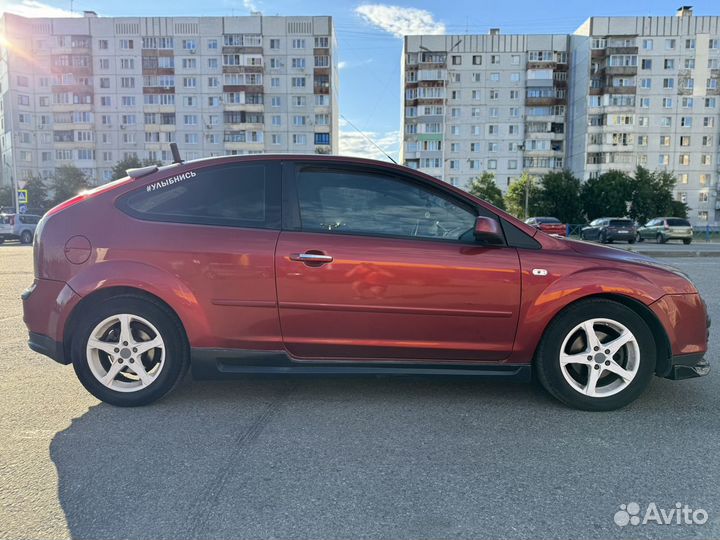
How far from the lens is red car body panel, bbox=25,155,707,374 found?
10.8ft

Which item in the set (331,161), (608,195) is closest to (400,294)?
(331,161)

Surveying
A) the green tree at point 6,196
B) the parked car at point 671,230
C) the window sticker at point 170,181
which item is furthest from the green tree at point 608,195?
the green tree at point 6,196

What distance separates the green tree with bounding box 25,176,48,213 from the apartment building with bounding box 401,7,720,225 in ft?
146

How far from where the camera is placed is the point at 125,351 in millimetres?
3418

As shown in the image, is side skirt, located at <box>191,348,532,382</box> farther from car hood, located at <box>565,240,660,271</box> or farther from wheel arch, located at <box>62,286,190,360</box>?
car hood, located at <box>565,240,660,271</box>

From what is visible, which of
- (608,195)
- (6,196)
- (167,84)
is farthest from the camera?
(167,84)

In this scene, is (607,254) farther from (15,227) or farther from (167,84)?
(167,84)

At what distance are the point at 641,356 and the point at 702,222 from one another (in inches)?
3038

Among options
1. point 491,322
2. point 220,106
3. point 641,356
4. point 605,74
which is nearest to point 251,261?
point 491,322

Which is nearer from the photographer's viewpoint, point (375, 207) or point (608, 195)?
point (375, 207)

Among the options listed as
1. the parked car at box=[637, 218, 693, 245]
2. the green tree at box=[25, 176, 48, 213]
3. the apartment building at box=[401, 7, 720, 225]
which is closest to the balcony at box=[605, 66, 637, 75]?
the apartment building at box=[401, 7, 720, 225]

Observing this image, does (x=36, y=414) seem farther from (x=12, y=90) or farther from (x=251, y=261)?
(x=12, y=90)

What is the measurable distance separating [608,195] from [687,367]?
55988 millimetres

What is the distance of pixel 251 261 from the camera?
3.32 meters
